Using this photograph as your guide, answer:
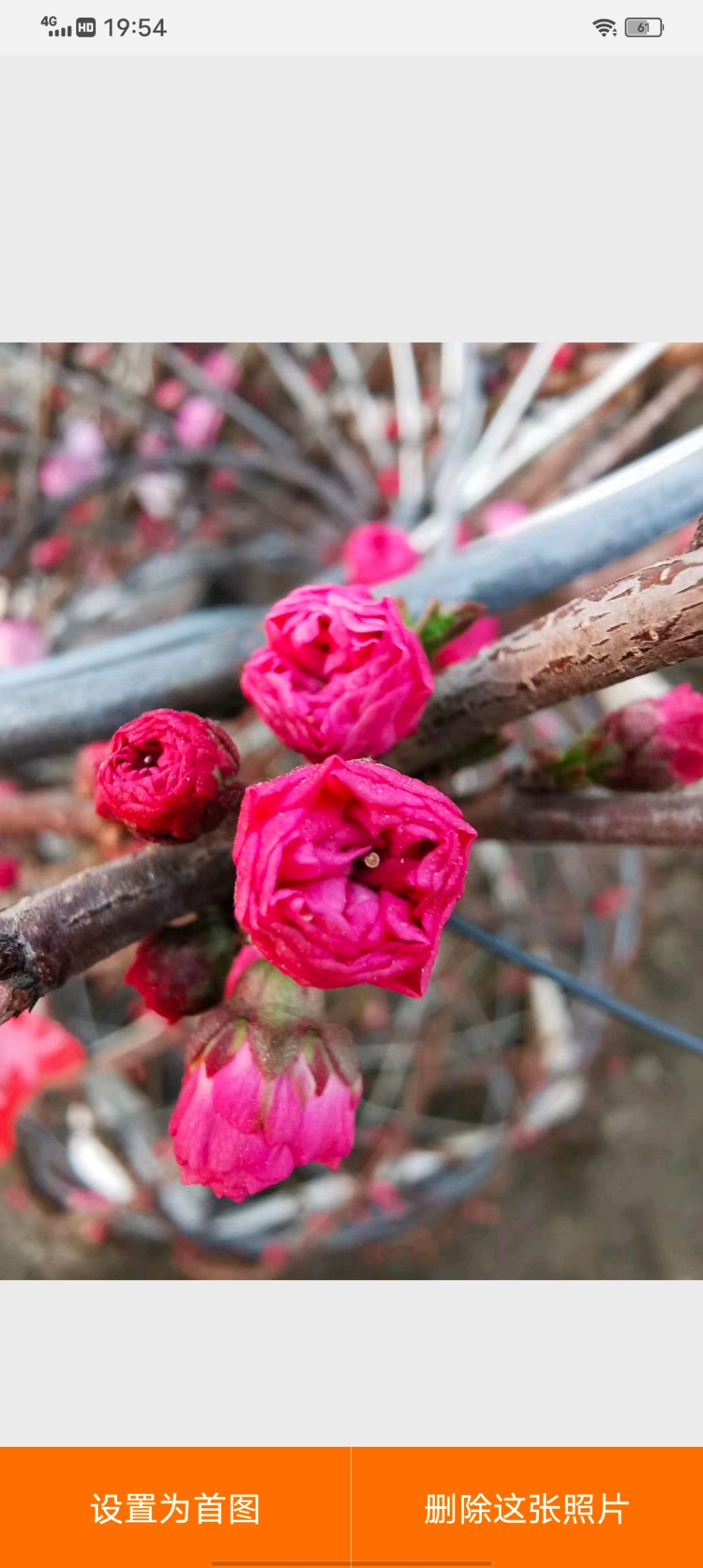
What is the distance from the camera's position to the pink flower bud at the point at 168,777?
0.32 metres

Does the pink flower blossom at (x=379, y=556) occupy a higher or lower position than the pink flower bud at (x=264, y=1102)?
higher

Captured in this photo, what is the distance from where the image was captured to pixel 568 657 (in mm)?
309

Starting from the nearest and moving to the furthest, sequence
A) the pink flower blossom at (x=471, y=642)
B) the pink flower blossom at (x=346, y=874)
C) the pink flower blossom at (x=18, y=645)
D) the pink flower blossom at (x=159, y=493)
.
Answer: the pink flower blossom at (x=346, y=874) < the pink flower blossom at (x=471, y=642) < the pink flower blossom at (x=18, y=645) < the pink flower blossom at (x=159, y=493)

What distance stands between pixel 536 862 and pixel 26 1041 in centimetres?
132

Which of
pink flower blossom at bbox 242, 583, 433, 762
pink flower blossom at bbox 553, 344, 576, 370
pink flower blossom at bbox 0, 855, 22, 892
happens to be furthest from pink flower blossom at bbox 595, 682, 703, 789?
pink flower blossom at bbox 553, 344, 576, 370

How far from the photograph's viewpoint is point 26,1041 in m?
0.81

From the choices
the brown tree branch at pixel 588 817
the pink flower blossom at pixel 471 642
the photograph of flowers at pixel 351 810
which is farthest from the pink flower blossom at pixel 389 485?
the brown tree branch at pixel 588 817
